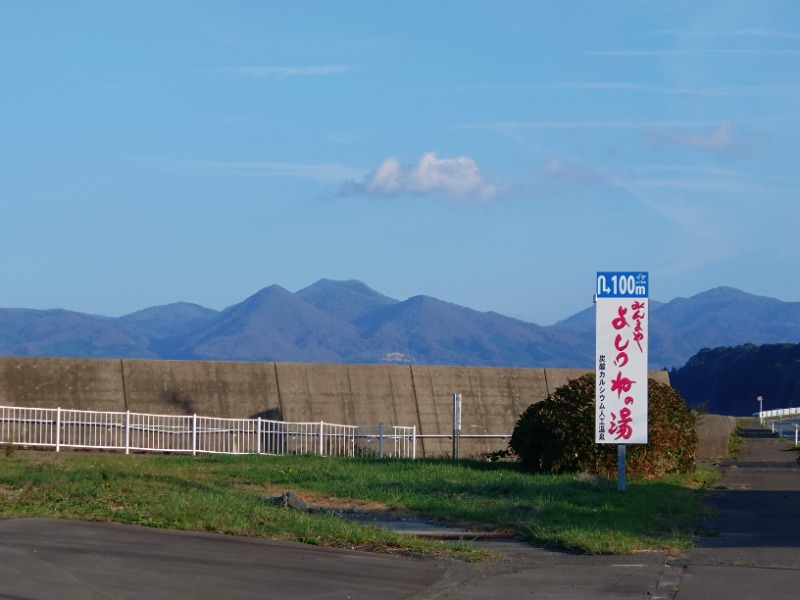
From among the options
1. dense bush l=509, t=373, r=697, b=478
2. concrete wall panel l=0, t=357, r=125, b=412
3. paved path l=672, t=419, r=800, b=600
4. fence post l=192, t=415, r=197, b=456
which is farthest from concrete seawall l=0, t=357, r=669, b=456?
dense bush l=509, t=373, r=697, b=478

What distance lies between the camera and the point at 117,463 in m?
18.5

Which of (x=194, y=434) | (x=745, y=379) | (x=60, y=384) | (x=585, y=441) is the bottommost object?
(x=745, y=379)

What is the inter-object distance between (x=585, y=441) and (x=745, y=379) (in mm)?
98695

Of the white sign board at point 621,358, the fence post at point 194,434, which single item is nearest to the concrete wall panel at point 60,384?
the fence post at point 194,434

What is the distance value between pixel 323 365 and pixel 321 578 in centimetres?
1958

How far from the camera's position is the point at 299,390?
2827cm

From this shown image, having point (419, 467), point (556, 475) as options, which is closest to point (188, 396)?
point (419, 467)

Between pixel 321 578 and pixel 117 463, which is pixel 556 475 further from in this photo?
pixel 321 578

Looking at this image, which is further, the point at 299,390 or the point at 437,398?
the point at 437,398

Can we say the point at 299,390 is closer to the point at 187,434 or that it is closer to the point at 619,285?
the point at 187,434

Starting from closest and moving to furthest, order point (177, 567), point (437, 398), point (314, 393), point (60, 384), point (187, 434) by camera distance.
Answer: point (177, 567), point (187, 434), point (60, 384), point (314, 393), point (437, 398)

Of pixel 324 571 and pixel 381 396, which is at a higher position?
pixel 381 396

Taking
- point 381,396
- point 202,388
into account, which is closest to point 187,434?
point 202,388

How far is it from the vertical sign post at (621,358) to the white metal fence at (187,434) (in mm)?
8892
